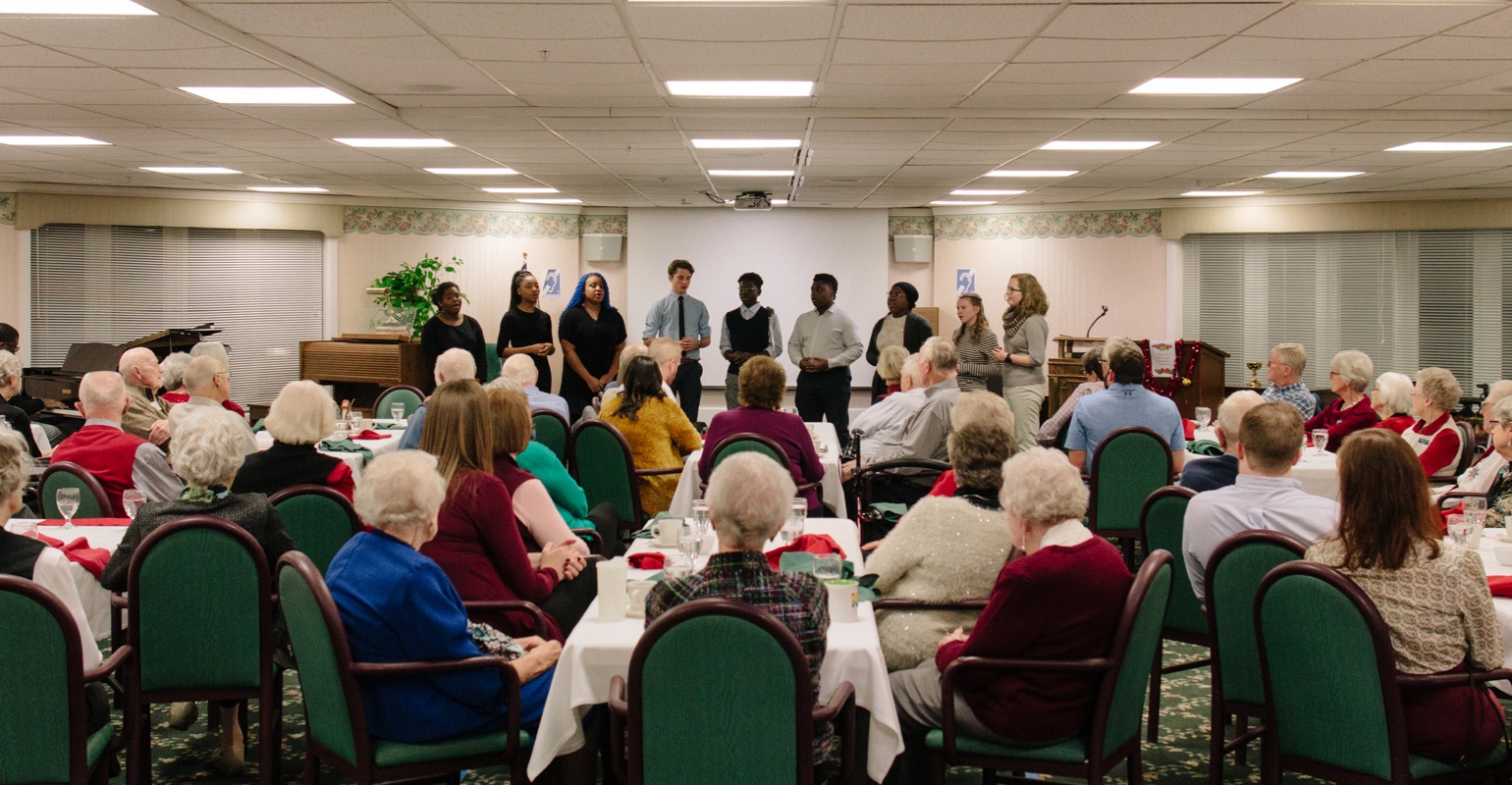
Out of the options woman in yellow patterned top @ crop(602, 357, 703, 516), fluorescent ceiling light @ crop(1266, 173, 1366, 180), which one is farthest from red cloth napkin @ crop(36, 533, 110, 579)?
fluorescent ceiling light @ crop(1266, 173, 1366, 180)

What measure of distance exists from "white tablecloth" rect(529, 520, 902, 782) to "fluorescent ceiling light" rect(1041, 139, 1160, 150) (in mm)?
6599

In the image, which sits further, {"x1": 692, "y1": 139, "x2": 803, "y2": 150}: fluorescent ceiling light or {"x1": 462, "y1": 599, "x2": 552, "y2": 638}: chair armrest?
{"x1": 692, "y1": 139, "x2": 803, "y2": 150}: fluorescent ceiling light

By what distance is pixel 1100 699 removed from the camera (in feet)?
9.33

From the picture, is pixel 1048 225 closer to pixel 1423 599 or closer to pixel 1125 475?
pixel 1125 475

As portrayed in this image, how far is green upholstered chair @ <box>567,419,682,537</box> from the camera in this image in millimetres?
5812

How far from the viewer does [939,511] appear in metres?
3.29

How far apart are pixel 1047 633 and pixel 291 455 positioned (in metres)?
2.87

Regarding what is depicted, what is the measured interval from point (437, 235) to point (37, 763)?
12.4 meters

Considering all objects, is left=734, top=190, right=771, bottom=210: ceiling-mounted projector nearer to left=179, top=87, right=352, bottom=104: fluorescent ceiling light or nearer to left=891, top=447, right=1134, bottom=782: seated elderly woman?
left=179, top=87, right=352, bottom=104: fluorescent ceiling light

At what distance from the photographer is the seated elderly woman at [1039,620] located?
110 inches

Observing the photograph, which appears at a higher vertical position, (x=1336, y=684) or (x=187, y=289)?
(x=187, y=289)

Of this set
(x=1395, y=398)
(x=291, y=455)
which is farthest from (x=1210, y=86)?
(x=291, y=455)

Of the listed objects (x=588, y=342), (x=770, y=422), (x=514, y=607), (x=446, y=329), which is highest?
(x=446, y=329)

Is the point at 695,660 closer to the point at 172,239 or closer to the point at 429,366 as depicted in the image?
the point at 429,366
